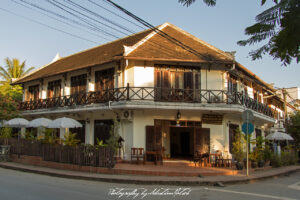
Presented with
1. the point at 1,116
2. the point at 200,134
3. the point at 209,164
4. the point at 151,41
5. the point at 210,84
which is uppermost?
the point at 151,41

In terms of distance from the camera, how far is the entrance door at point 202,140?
1576cm

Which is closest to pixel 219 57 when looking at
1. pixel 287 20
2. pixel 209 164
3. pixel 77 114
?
pixel 209 164

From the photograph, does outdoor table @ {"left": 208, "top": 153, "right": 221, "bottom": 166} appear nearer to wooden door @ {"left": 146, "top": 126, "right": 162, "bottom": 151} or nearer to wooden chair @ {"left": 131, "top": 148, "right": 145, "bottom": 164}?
wooden door @ {"left": 146, "top": 126, "right": 162, "bottom": 151}

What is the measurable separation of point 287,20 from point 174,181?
9351 millimetres

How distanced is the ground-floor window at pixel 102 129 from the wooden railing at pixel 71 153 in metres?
3.97

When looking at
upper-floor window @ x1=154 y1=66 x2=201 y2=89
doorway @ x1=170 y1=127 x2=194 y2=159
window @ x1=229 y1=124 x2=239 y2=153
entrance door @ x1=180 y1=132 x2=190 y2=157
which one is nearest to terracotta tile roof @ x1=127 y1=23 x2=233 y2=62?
upper-floor window @ x1=154 y1=66 x2=201 y2=89

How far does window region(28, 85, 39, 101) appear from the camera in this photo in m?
23.2

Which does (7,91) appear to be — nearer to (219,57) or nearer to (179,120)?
(179,120)

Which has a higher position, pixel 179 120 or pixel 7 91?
pixel 7 91

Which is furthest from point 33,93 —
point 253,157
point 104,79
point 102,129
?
point 253,157

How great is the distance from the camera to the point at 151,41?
57.2 ft

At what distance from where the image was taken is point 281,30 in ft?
7.27

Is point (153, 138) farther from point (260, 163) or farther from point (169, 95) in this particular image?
point (260, 163)

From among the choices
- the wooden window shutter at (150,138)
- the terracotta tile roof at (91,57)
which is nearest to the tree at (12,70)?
the terracotta tile roof at (91,57)
